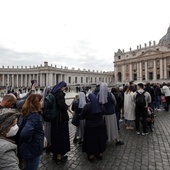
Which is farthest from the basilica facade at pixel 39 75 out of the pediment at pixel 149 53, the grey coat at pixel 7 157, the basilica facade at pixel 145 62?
the grey coat at pixel 7 157

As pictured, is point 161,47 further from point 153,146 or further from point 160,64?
point 153,146

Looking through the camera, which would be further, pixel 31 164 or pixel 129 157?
pixel 129 157

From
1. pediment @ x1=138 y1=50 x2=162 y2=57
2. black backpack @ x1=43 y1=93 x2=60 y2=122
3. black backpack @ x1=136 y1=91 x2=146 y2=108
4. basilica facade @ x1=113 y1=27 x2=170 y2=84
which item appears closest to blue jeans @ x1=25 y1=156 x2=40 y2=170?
black backpack @ x1=43 y1=93 x2=60 y2=122

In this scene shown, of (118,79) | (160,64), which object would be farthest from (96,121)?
(118,79)

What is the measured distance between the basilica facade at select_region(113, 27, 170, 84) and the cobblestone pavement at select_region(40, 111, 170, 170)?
45.0m

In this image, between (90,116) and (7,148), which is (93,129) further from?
(7,148)

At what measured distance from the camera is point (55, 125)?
420cm

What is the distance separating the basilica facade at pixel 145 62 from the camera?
174ft

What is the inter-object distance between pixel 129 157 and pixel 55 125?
226 cm

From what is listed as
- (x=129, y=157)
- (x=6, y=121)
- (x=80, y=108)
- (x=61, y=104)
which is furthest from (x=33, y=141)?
(x=129, y=157)

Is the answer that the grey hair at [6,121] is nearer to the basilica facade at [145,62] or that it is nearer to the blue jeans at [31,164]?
the blue jeans at [31,164]

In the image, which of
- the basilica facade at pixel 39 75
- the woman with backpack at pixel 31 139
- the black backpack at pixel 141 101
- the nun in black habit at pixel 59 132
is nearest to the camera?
the woman with backpack at pixel 31 139

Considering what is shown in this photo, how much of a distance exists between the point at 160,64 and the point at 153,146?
54.3 metres

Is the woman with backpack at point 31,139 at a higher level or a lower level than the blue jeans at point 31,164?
higher
